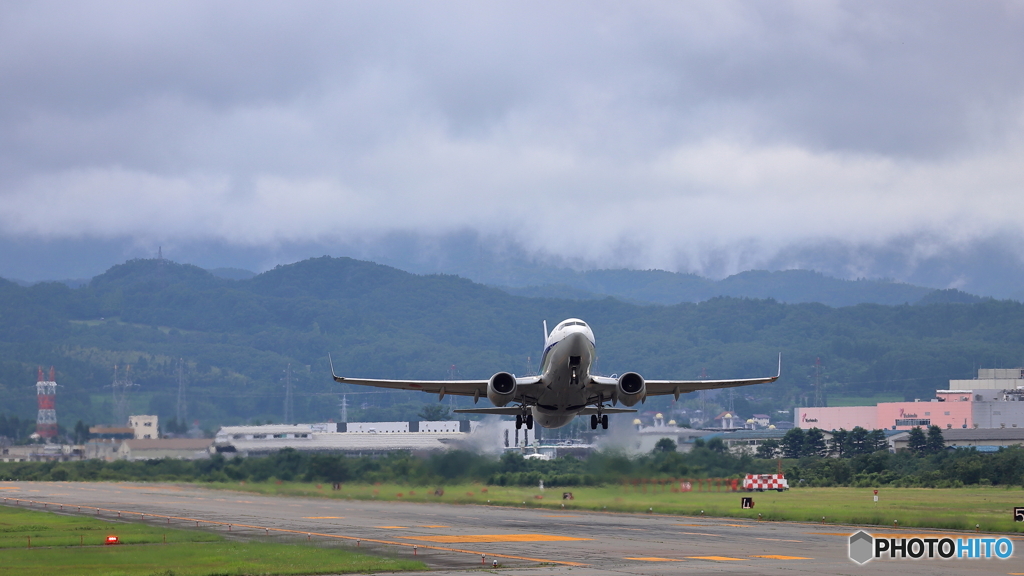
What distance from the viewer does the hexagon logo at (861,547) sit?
42.0m

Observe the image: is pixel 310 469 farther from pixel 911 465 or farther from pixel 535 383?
pixel 911 465

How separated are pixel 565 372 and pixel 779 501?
3089 centimetres

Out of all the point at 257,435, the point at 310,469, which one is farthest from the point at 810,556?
the point at 257,435

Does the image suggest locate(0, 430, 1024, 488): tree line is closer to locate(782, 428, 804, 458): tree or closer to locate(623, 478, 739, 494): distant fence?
locate(623, 478, 739, 494): distant fence

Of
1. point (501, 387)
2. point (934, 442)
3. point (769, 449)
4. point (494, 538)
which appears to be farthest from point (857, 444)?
point (501, 387)

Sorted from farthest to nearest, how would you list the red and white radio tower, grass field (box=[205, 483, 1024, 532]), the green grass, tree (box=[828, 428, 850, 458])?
the red and white radio tower < tree (box=[828, 428, 850, 458]) < grass field (box=[205, 483, 1024, 532]) < the green grass

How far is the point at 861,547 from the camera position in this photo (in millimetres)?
45969

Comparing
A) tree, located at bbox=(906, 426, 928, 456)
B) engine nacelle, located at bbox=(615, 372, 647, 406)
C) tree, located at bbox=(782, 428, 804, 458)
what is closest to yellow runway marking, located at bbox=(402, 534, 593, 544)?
engine nacelle, located at bbox=(615, 372, 647, 406)

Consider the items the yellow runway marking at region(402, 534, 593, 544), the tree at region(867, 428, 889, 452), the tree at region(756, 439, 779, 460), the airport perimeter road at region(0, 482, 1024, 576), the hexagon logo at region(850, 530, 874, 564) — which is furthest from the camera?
the tree at region(867, 428, 889, 452)

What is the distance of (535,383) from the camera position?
49875 mm

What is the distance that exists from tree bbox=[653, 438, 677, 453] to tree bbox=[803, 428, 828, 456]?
4380 cm

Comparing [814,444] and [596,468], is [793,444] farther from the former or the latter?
[596,468]

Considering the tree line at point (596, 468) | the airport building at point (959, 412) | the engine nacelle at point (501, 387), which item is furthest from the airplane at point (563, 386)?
the airport building at point (959, 412)

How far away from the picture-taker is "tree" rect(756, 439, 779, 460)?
107250 mm
